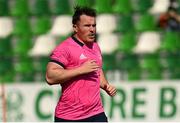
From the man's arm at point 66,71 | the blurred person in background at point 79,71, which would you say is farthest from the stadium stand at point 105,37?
the man's arm at point 66,71

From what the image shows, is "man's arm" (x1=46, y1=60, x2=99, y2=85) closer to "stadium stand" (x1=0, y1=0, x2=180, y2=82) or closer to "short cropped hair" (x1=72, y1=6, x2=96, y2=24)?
"short cropped hair" (x1=72, y1=6, x2=96, y2=24)

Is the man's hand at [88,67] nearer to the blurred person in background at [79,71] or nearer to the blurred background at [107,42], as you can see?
the blurred person in background at [79,71]

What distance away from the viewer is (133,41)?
10672 millimetres

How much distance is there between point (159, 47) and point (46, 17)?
2218 millimetres

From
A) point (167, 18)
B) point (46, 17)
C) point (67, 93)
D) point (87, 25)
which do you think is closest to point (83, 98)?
point (67, 93)

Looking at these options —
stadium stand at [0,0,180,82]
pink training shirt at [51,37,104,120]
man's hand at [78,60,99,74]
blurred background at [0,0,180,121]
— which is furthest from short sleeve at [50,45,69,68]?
A: stadium stand at [0,0,180,82]

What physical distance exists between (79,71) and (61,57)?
0.57 ft

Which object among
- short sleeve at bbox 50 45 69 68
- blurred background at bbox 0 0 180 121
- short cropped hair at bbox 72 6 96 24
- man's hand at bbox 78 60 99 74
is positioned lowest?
blurred background at bbox 0 0 180 121

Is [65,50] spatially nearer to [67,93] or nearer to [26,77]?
[67,93]

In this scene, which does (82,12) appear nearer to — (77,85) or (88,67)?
(88,67)

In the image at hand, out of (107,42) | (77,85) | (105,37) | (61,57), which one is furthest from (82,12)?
(105,37)

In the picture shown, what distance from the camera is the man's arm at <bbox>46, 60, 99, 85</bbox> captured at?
423 centimetres

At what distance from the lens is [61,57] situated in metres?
4.31

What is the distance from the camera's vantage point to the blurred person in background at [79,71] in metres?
4.27
